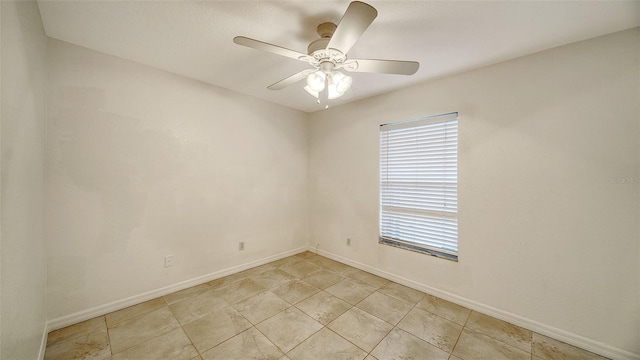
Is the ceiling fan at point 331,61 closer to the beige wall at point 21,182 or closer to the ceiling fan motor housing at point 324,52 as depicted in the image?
the ceiling fan motor housing at point 324,52

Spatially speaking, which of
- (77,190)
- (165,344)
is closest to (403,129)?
(165,344)

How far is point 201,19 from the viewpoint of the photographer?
65.7 inches

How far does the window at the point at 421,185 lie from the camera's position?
8.31ft

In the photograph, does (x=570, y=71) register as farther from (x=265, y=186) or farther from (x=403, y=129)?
(x=265, y=186)

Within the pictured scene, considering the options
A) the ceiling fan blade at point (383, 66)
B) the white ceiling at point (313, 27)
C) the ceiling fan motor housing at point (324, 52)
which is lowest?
the ceiling fan blade at point (383, 66)

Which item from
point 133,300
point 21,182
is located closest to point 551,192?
point 21,182

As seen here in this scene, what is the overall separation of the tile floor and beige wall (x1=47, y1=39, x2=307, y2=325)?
1.16 ft

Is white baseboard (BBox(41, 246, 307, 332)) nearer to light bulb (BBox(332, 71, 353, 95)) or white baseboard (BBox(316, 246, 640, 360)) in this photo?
white baseboard (BBox(316, 246, 640, 360))

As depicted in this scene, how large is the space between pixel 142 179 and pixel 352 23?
8.04 ft

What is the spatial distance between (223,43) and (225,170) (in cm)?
154

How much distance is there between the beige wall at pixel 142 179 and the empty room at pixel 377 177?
0.7 inches

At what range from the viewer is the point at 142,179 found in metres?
2.36

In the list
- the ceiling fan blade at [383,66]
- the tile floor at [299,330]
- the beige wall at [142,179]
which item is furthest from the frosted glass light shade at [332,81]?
the tile floor at [299,330]

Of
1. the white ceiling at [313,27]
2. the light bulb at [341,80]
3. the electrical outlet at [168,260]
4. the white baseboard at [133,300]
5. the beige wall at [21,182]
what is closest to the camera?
the beige wall at [21,182]
